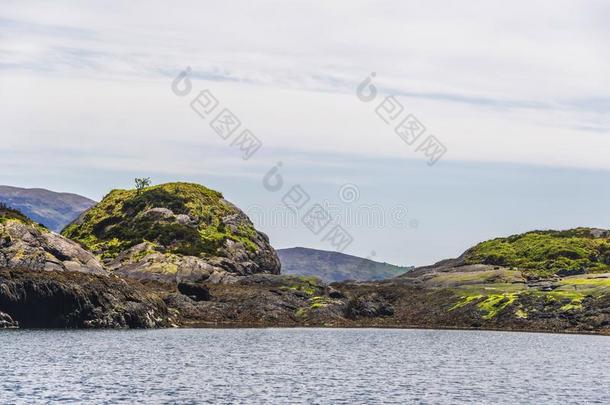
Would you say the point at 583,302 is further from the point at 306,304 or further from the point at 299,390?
the point at 299,390

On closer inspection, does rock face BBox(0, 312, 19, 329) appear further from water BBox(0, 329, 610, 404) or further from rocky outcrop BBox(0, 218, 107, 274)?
rocky outcrop BBox(0, 218, 107, 274)

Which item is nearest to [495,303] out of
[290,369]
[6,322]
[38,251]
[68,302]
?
[68,302]

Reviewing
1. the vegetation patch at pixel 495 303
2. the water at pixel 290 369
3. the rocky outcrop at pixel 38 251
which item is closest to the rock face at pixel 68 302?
the rocky outcrop at pixel 38 251

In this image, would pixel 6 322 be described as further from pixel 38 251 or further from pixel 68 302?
pixel 38 251

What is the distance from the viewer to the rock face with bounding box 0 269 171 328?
14038cm

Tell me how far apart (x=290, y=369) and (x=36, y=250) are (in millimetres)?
89224

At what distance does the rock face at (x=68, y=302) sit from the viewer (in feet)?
461

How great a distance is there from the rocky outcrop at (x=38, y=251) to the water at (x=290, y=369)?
30120mm

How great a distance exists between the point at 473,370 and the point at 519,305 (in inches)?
3660

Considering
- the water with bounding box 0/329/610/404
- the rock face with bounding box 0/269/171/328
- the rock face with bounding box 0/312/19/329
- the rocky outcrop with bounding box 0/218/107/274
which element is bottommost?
the water with bounding box 0/329/610/404

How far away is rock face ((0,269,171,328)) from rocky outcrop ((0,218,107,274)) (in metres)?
9.27

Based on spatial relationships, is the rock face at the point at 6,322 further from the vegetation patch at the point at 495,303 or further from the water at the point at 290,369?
A: the vegetation patch at the point at 495,303

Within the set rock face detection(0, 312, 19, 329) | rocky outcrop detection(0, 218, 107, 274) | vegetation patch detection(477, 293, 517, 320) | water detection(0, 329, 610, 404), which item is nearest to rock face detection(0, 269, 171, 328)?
rock face detection(0, 312, 19, 329)

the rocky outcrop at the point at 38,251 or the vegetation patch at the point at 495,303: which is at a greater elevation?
the rocky outcrop at the point at 38,251
